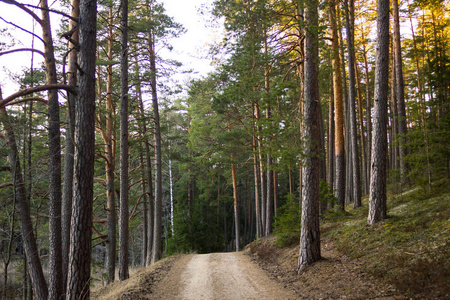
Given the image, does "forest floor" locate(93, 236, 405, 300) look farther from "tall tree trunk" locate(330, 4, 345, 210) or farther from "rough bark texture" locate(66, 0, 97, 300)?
"tall tree trunk" locate(330, 4, 345, 210)

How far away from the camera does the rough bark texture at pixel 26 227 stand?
8.28 metres

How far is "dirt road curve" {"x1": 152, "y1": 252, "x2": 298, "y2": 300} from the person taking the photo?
7.18 m

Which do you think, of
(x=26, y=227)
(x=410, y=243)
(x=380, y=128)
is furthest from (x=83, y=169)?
(x=380, y=128)

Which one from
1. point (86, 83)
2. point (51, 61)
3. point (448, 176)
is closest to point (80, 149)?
point (86, 83)

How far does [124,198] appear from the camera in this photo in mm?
10883

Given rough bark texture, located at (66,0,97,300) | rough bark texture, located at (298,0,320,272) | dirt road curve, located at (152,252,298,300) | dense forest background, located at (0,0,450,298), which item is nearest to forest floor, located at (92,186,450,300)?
dirt road curve, located at (152,252,298,300)

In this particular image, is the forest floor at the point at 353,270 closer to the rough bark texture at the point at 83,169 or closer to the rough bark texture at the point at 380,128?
the rough bark texture at the point at 380,128

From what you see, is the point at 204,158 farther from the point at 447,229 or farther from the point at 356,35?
the point at 447,229

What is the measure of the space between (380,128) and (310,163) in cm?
231

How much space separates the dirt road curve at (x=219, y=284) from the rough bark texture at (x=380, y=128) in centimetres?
362

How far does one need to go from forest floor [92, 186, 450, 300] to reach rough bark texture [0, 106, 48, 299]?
2014mm

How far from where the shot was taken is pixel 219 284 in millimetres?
8305

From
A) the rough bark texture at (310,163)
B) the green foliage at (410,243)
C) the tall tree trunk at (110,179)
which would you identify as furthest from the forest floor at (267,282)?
the tall tree trunk at (110,179)

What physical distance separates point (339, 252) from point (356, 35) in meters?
16.4
